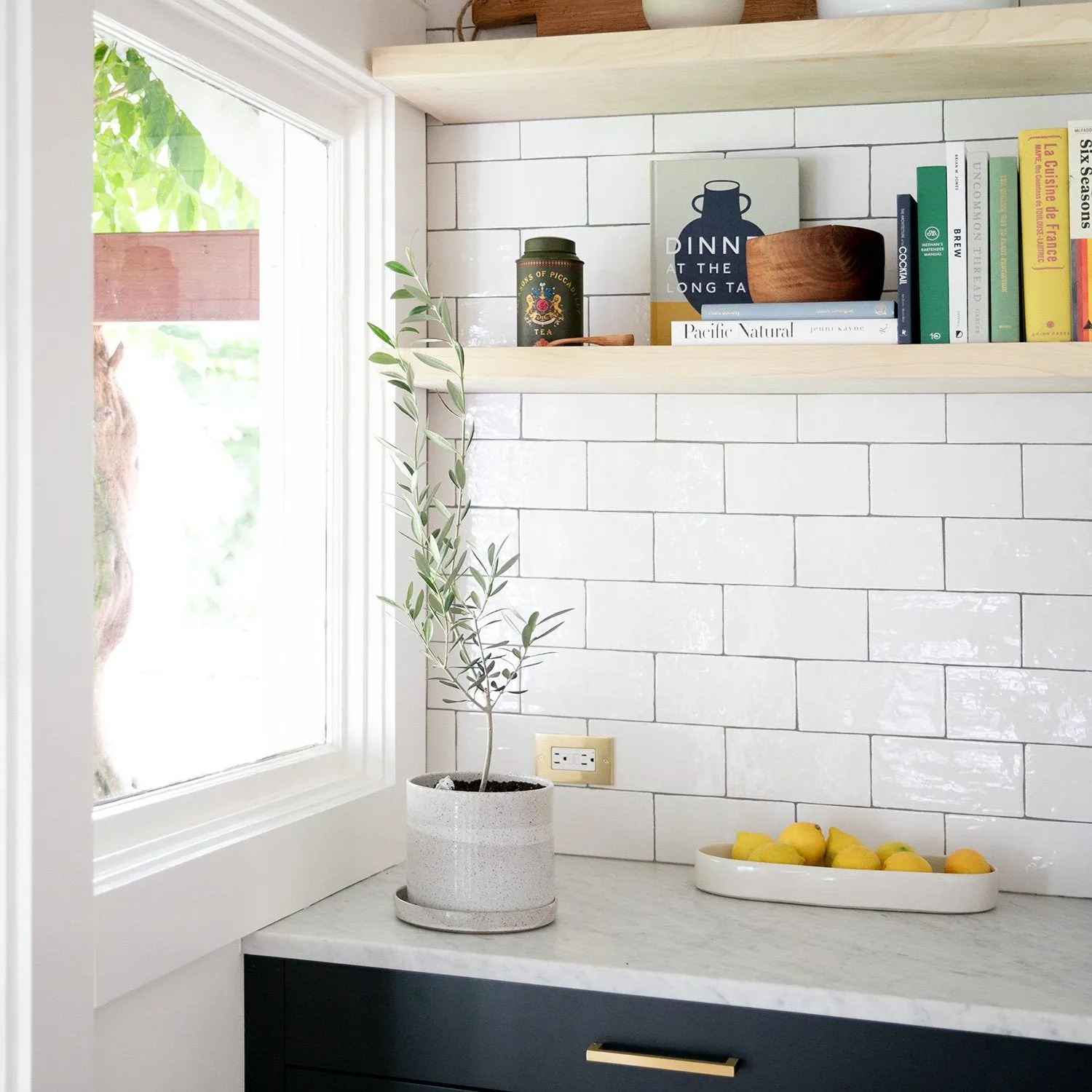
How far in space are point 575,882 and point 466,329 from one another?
35.6 inches

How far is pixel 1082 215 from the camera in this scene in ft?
5.02

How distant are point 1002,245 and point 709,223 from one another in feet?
1.53

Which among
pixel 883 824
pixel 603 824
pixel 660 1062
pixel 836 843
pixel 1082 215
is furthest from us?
pixel 603 824

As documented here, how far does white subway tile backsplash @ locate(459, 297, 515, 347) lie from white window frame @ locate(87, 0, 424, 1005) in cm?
19

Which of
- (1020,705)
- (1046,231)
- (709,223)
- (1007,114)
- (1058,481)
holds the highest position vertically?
(1007,114)

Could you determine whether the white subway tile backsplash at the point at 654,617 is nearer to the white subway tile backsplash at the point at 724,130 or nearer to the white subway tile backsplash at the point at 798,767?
the white subway tile backsplash at the point at 798,767

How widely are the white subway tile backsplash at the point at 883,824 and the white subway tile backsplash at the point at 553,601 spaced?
45 centimetres

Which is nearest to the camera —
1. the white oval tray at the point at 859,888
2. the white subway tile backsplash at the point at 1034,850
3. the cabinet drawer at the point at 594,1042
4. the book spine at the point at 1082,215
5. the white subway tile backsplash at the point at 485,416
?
the cabinet drawer at the point at 594,1042

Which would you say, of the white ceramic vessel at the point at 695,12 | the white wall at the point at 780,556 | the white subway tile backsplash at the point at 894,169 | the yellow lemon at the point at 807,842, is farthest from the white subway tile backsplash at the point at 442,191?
the yellow lemon at the point at 807,842

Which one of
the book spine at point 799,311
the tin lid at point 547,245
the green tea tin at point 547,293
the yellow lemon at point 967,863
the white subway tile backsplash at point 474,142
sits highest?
the white subway tile backsplash at point 474,142

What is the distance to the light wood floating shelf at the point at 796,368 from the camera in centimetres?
154

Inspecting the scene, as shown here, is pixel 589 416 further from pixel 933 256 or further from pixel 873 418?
pixel 933 256

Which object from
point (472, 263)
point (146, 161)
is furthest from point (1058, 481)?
point (146, 161)

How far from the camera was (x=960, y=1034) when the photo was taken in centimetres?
132
